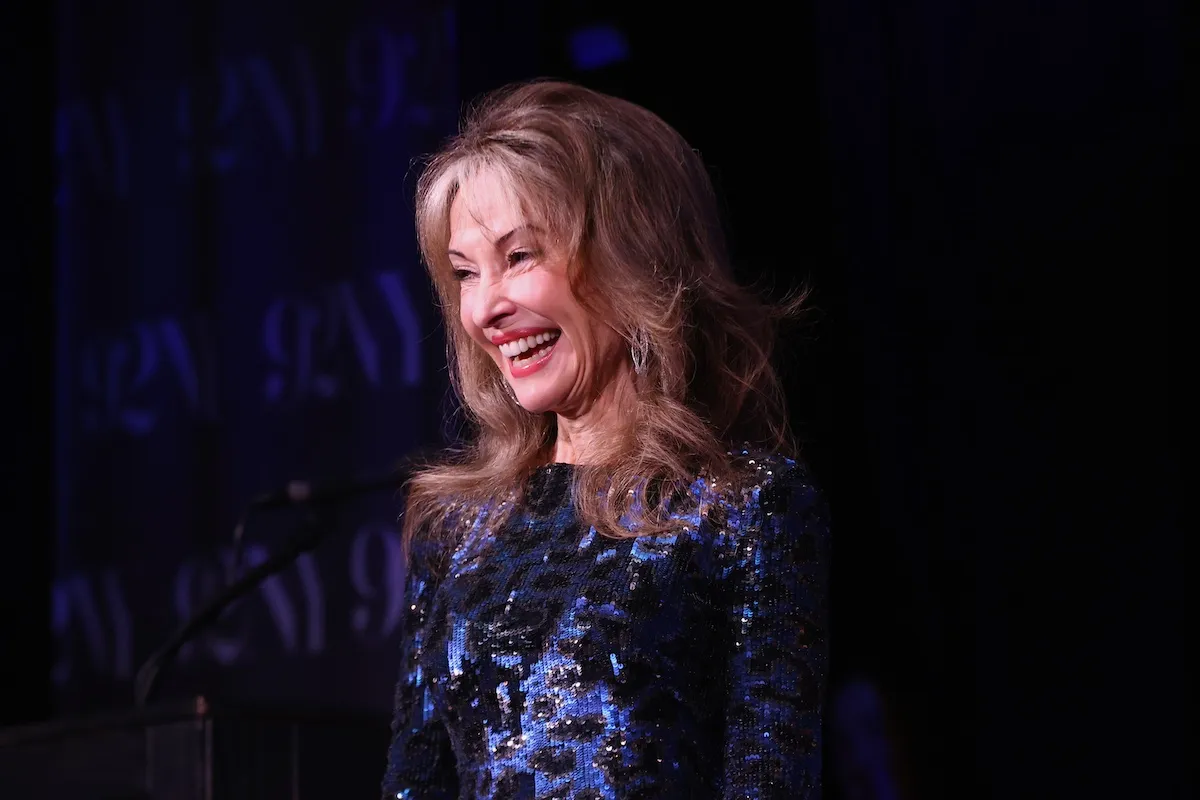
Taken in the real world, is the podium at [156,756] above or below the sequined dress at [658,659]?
below

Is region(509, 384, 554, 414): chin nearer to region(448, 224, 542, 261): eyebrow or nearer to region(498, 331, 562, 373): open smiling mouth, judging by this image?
region(498, 331, 562, 373): open smiling mouth

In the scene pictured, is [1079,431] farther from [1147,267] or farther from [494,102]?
[494,102]

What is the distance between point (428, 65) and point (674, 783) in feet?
7.69

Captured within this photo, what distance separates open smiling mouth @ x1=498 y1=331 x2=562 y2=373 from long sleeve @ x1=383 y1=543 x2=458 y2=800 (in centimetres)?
33

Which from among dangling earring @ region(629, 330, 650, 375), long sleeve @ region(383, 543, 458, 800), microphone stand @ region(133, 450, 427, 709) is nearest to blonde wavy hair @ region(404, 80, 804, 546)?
dangling earring @ region(629, 330, 650, 375)

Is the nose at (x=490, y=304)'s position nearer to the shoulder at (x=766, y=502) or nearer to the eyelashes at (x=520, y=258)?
the eyelashes at (x=520, y=258)

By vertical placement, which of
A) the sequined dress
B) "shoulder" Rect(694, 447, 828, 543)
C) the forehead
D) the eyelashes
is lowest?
the sequined dress

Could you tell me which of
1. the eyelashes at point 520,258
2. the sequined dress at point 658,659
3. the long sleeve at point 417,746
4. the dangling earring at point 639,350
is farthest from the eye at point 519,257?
the long sleeve at point 417,746

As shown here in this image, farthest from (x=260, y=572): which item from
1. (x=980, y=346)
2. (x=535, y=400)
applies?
(x=980, y=346)

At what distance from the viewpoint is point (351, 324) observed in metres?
3.26

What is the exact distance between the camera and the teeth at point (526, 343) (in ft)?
4.88

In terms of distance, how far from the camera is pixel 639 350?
149 centimetres

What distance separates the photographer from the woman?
1.32m

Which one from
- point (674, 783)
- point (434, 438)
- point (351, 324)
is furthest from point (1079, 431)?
point (351, 324)
